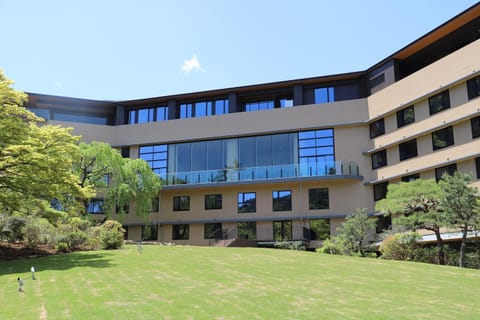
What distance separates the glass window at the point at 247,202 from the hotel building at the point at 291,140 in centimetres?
8

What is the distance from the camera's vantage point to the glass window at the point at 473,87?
89.3 ft

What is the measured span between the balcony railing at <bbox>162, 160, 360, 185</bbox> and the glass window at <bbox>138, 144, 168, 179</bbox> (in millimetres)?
1161

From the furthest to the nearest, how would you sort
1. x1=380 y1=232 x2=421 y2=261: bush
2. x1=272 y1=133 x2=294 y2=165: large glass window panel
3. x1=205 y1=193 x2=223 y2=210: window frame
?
x1=205 y1=193 x2=223 y2=210: window frame, x1=272 y1=133 x2=294 y2=165: large glass window panel, x1=380 y1=232 x2=421 y2=261: bush

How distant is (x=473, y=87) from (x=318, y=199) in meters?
13.7

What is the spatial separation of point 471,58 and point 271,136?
16114 millimetres

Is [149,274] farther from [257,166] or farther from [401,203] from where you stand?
Answer: [257,166]

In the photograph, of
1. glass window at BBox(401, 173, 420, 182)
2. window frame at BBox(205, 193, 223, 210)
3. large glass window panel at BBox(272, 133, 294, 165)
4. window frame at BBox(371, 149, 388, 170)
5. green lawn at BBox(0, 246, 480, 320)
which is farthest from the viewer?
window frame at BBox(205, 193, 223, 210)

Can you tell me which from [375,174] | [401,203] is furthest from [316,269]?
[375,174]

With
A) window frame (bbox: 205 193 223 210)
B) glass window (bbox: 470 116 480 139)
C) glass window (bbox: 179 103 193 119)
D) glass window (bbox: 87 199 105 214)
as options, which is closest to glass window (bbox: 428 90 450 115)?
glass window (bbox: 470 116 480 139)

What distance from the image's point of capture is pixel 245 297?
1234 cm

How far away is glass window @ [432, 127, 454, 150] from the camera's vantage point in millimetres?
29234

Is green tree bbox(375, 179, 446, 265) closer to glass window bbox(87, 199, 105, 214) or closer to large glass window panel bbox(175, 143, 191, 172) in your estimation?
large glass window panel bbox(175, 143, 191, 172)

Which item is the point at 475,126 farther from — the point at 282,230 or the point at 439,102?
the point at 282,230

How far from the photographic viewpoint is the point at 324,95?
39094mm
